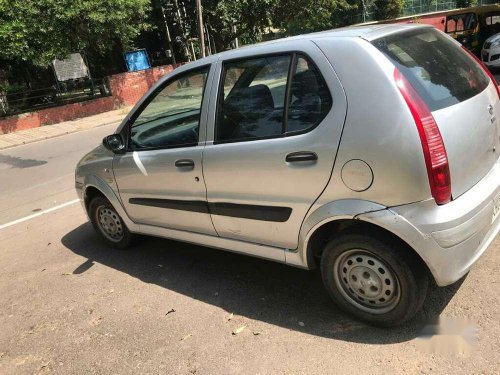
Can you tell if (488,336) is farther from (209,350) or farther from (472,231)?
(209,350)

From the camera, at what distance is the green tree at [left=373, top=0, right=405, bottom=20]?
43.4m

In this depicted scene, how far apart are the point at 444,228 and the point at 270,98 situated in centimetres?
138

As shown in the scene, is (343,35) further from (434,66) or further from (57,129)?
(57,129)

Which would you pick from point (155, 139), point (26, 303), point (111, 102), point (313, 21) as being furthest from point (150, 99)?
point (313, 21)

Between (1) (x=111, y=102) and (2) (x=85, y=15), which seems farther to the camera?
(1) (x=111, y=102)

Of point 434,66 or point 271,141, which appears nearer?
point 434,66

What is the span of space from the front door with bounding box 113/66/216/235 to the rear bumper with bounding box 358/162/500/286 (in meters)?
1.42

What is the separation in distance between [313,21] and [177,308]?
2548 cm

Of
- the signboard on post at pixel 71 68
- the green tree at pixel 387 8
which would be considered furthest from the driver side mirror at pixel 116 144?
the green tree at pixel 387 8

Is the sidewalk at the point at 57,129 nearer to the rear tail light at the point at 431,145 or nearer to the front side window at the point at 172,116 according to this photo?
the front side window at the point at 172,116

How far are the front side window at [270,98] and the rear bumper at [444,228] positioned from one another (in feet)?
2.43

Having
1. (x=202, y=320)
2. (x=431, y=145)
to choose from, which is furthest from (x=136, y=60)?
(x=431, y=145)

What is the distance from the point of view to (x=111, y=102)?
62.3 feet

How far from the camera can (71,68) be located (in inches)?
769
